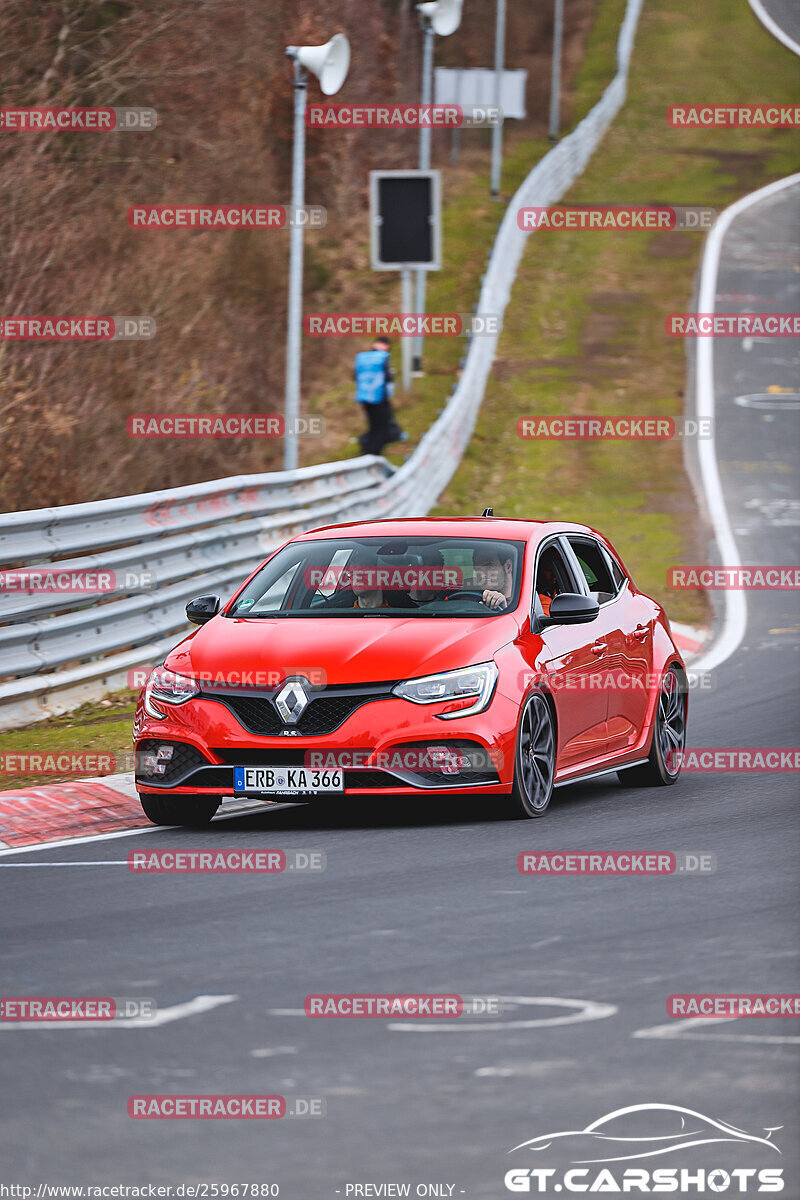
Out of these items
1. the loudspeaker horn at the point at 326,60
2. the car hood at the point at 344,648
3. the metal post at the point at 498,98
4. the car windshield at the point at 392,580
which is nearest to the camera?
the car hood at the point at 344,648

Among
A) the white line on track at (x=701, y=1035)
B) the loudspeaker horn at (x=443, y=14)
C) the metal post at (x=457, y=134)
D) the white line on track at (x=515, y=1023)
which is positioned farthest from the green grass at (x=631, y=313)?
the white line on track at (x=701, y=1035)

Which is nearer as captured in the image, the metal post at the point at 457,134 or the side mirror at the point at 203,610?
the side mirror at the point at 203,610

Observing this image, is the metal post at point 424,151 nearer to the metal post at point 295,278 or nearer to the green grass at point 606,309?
the green grass at point 606,309

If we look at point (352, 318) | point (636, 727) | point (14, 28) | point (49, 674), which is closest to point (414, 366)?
point (352, 318)

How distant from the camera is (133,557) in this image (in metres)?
14.7

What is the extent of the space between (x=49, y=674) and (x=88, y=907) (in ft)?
19.6

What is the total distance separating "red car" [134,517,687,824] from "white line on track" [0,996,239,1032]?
338 cm

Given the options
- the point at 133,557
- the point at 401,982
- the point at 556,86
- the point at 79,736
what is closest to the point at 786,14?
the point at 556,86

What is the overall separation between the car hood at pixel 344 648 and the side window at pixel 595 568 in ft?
4.95

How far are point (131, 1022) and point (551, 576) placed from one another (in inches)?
221

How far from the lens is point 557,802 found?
35.6 ft

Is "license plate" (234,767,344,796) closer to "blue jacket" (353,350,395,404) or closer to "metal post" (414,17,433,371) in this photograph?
"blue jacket" (353,350,395,404)

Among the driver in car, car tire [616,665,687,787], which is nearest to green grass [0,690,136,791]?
the driver in car

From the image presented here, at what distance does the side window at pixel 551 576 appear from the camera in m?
11.1
